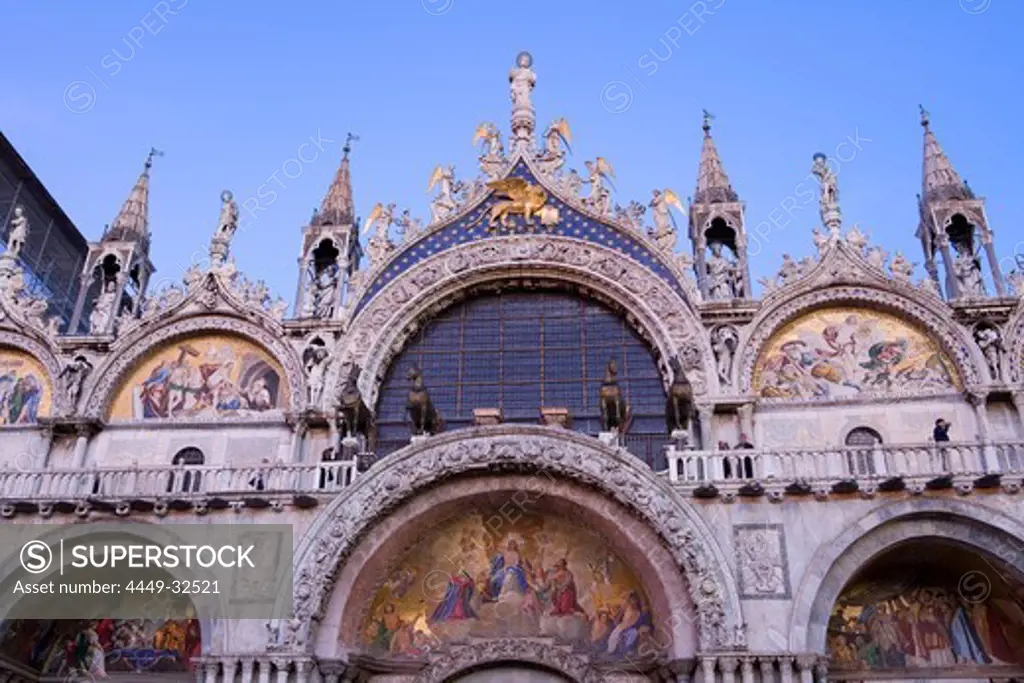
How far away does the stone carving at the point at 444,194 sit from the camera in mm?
19847

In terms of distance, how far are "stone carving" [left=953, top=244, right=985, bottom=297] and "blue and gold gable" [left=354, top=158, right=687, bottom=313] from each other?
545cm

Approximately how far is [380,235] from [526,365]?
396 cm

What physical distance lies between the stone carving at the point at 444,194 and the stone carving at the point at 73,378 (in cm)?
671

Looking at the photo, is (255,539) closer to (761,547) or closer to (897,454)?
(761,547)

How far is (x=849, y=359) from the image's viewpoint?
57.4 ft

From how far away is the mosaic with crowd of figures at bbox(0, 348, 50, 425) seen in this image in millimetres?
18812

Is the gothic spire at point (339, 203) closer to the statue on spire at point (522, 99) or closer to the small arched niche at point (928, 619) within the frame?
the statue on spire at point (522, 99)

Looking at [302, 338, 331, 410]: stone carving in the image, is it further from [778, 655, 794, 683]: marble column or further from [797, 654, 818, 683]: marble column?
[797, 654, 818, 683]: marble column

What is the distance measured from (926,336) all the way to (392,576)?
1020cm

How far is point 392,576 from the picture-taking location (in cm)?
1593

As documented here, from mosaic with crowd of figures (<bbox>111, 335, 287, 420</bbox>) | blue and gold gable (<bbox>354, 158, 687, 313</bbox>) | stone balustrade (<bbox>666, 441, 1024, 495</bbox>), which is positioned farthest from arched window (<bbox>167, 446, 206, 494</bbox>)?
stone balustrade (<bbox>666, 441, 1024, 495</bbox>)

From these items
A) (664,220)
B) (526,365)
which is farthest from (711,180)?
(526,365)

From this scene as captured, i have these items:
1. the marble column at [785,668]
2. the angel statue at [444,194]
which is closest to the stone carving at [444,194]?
the angel statue at [444,194]

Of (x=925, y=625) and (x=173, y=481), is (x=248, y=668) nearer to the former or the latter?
(x=173, y=481)
